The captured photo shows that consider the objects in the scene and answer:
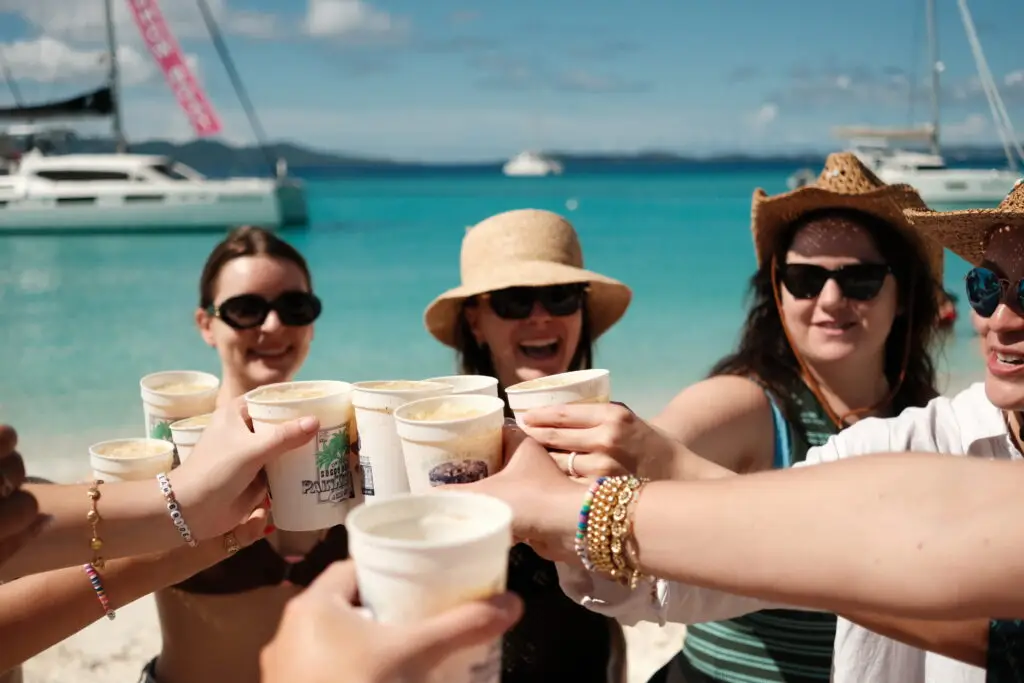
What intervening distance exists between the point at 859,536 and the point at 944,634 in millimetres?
579

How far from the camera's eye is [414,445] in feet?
5.36

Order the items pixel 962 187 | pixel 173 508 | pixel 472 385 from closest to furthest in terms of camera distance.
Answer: pixel 173 508, pixel 472 385, pixel 962 187

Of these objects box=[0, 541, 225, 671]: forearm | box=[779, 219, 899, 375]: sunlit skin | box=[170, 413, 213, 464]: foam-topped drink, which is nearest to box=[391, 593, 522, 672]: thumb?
box=[170, 413, 213, 464]: foam-topped drink

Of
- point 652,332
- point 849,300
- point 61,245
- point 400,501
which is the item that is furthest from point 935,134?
point 400,501

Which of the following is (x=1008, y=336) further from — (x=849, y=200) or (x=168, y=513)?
(x=168, y=513)

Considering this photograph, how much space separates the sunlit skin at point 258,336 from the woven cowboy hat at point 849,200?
1.89 meters

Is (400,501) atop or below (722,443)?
atop

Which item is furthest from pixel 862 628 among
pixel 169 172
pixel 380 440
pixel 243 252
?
pixel 169 172

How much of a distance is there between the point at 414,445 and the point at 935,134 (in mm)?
40446

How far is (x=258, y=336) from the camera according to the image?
10.7 feet

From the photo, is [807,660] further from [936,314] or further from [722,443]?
[936,314]

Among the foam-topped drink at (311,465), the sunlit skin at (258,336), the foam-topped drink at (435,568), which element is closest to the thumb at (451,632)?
the foam-topped drink at (435,568)

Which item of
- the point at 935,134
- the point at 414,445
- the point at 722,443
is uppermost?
the point at 935,134

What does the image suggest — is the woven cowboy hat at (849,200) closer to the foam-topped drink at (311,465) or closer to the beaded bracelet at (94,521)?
the foam-topped drink at (311,465)
